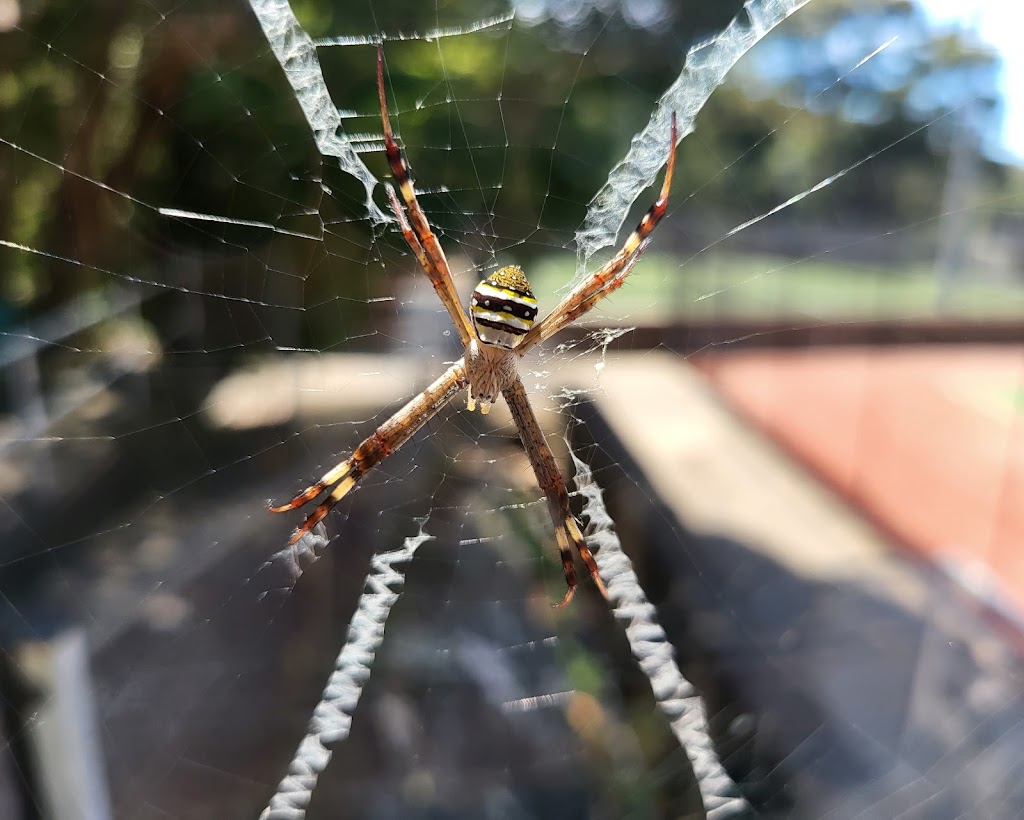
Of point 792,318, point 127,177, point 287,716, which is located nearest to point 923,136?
point 792,318

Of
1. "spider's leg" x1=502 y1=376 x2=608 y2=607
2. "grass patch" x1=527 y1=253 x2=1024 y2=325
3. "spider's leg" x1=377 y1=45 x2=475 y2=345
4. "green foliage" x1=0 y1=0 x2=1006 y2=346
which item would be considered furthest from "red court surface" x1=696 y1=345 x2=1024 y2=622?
"spider's leg" x1=377 y1=45 x2=475 y2=345

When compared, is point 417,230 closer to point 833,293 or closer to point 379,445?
point 379,445

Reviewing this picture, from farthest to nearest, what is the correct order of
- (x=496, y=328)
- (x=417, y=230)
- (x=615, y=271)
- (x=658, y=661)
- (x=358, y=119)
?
(x=658, y=661), (x=358, y=119), (x=496, y=328), (x=615, y=271), (x=417, y=230)

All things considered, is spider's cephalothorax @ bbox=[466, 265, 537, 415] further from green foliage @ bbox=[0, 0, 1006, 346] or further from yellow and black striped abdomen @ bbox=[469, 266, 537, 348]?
green foliage @ bbox=[0, 0, 1006, 346]

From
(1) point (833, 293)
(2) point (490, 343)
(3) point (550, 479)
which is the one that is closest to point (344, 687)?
(3) point (550, 479)

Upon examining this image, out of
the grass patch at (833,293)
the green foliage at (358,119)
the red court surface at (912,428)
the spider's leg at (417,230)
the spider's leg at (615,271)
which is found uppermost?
the green foliage at (358,119)

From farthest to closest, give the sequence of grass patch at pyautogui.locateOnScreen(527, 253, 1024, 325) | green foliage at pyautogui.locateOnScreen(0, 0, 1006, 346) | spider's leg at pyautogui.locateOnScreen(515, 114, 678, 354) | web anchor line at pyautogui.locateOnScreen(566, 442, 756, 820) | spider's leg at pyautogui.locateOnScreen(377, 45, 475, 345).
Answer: grass patch at pyautogui.locateOnScreen(527, 253, 1024, 325)
web anchor line at pyautogui.locateOnScreen(566, 442, 756, 820)
green foliage at pyautogui.locateOnScreen(0, 0, 1006, 346)
spider's leg at pyautogui.locateOnScreen(515, 114, 678, 354)
spider's leg at pyautogui.locateOnScreen(377, 45, 475, 345)

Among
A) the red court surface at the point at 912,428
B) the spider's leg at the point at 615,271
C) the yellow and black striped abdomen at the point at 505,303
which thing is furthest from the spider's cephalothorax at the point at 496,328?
the red court surface at the point at 912,428

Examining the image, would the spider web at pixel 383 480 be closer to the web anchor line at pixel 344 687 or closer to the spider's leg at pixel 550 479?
the web anchor line at pixel 344 687
